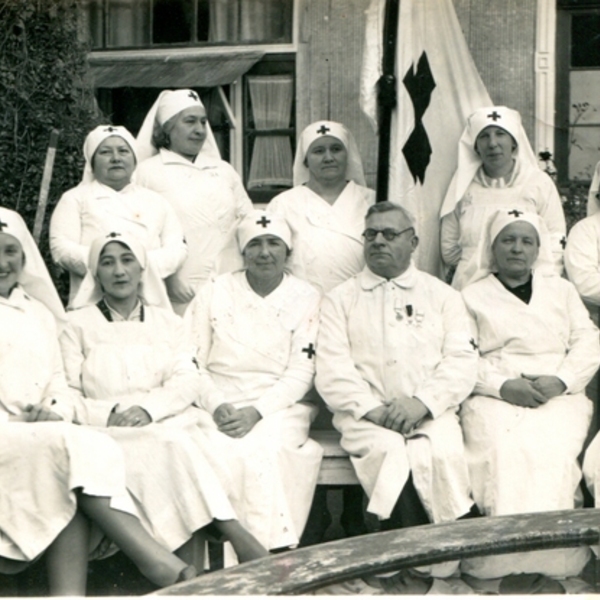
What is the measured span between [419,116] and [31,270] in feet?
5.72

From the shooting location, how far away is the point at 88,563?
14.7 feet

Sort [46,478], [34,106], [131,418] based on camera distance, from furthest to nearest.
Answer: [34,106] < [131,418] < [46,478]

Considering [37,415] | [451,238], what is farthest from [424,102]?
[37,415]

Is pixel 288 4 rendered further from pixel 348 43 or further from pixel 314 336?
pixel 314 336

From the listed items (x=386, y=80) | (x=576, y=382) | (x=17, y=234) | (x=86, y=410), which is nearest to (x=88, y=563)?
(x=86, y=410)

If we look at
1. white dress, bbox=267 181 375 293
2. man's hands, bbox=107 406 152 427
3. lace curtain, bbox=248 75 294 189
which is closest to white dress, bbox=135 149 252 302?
white dress, bbox=267 181 375 293

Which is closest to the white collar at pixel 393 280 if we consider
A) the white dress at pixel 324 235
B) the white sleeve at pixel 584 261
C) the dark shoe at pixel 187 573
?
the white dress at pixel 324 235

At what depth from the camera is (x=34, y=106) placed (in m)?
7.07

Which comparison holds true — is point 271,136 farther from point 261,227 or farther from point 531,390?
point 531,390

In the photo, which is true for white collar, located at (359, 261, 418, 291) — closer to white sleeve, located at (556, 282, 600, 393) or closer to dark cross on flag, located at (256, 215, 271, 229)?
dark cross on flag, located at (256, 215, 271, 229)

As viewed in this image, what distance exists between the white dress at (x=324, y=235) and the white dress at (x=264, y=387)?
0.27 meters

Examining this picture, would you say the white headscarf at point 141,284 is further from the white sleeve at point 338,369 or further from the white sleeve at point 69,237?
the white sleeve at point 338,369

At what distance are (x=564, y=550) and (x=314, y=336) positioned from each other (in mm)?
2575

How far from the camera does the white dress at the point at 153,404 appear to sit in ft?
14.2
